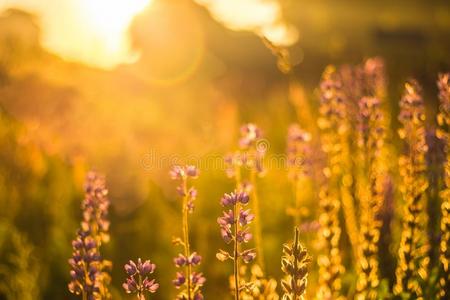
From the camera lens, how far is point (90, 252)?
1701mm

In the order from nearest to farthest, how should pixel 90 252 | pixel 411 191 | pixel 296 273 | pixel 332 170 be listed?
pixel 296 273 < pixel 90 252 < pixel 411 191 < pixel 332 170

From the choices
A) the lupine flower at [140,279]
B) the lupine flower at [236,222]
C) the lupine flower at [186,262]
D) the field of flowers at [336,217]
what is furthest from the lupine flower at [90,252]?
the lupine flower at [236,222]

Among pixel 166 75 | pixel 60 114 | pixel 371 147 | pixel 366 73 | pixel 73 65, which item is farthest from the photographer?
pixel 166 75

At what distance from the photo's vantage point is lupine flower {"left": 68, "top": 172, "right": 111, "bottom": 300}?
166cm

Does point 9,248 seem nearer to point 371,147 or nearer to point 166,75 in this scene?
point 371,147

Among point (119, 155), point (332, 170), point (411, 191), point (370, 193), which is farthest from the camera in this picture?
point (119, 155)

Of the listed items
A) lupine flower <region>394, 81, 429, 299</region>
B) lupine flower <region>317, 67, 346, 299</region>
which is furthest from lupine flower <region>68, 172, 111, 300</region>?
lupine flower <region>394, 81, 429, 299</region>

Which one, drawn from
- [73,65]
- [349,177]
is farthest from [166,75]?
[349,177]

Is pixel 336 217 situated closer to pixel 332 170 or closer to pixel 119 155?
pixel 332 170

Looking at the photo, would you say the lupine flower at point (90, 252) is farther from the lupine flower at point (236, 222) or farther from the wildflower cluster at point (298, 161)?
the wildflower cluster at point (298, 161)

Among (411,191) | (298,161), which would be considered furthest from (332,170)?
(411,191)

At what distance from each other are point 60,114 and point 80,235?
13.0 ft

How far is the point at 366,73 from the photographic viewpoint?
230 cm

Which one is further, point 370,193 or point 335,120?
point 335,120
